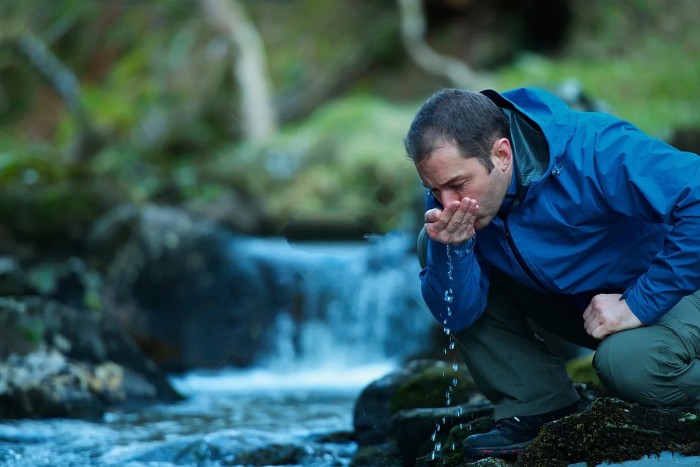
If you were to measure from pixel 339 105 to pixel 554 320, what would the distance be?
451 inches

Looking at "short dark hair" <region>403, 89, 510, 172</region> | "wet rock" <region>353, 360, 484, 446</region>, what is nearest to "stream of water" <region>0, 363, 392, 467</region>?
"wet rock" <region>353, 360, 484, 446</region>

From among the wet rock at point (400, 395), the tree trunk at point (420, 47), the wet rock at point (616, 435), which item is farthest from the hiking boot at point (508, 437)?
the tree trunk at point (420, 47)

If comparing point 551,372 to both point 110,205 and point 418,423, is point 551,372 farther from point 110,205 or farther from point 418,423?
point 110,205

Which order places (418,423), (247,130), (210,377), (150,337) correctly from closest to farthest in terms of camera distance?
(418,423) < (210,377) < (150,337) < (247,130)

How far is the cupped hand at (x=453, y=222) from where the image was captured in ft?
9.90

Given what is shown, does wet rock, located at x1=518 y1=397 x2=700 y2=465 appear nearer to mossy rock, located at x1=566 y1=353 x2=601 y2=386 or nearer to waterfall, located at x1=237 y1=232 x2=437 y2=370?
mossy rock, located at x1=566 y1=353 x2=601 y2=386

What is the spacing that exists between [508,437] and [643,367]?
2.03 ft

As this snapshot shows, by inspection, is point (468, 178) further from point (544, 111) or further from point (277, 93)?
point (277, 93)

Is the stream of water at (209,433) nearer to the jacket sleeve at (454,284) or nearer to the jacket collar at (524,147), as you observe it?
the jacket sleeve at (454,284)

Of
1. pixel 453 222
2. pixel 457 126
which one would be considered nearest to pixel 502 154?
pixel 457 126

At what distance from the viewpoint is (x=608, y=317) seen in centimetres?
316

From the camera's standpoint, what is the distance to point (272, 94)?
1590cm

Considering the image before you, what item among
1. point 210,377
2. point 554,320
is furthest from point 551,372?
point 210,377

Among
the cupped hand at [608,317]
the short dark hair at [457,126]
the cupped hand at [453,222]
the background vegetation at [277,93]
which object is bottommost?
the cupped hand at [608,317]
